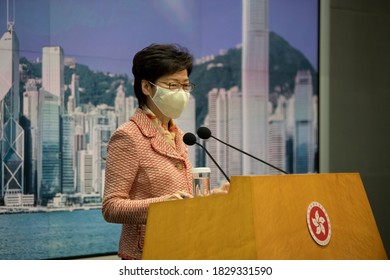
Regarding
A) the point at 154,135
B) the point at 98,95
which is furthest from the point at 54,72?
the point at 154,135

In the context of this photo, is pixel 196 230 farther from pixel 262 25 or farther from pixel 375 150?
pixel 375 150

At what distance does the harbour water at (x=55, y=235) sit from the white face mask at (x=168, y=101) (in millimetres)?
1611

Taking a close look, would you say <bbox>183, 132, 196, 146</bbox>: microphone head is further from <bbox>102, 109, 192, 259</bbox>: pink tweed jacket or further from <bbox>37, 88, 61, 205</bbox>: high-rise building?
<bbox>37, 88, 61, 205</bbox>: high-rise building

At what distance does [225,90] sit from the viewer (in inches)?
171

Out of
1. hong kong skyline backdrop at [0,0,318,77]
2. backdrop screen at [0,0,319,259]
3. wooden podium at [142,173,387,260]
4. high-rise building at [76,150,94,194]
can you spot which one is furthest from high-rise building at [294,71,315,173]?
wooden podium at [142,173,387,260]

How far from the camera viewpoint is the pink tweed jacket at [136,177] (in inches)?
81.0

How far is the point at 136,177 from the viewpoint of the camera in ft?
7.07

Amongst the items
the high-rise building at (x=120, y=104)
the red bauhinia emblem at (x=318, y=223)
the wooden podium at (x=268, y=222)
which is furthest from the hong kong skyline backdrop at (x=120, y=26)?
the red bauhinia emblem at (x=318, y=223)

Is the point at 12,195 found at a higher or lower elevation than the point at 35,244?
higher

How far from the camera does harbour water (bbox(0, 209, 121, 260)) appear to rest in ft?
11.5

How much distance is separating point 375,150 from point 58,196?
8.97 ft

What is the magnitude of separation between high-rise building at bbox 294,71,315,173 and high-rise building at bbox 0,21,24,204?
6.95 feet

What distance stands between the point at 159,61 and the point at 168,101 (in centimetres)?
15
